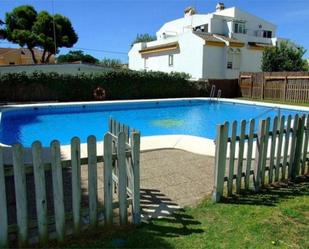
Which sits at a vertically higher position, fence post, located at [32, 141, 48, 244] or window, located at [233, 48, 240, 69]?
window, located at [233, 48, 240, 69]

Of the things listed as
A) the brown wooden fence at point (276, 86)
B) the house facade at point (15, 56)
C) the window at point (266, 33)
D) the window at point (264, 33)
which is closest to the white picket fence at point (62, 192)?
the brown wooden fence at point (276, 86)

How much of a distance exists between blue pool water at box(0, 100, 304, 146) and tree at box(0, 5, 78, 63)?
2403 cm

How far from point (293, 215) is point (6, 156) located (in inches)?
190

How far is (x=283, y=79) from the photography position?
20.2 metres

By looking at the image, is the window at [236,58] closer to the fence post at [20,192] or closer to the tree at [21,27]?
the tree at [21,27]

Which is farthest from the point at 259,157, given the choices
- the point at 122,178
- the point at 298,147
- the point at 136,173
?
the point at 122,178

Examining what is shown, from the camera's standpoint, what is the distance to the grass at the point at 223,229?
9.50 ft

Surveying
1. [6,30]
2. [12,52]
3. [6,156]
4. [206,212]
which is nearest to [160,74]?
[6,156]

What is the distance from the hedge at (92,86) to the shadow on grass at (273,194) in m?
16.6

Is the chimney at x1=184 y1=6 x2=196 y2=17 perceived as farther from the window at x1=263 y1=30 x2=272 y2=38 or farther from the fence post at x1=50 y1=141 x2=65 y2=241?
the fence post at x1=50 y1=141 x2=65 y2=241

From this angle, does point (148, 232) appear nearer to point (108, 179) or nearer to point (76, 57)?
point (108, 179)

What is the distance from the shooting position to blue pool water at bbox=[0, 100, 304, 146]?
1187 cm

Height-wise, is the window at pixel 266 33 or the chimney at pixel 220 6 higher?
the chimney at pixel 220 6

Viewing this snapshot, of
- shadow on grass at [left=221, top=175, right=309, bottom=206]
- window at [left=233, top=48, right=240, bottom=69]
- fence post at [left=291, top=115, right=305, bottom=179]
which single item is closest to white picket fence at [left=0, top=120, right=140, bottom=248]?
shadow on grass at [left=221, top=175, right=309, bottom=206]
